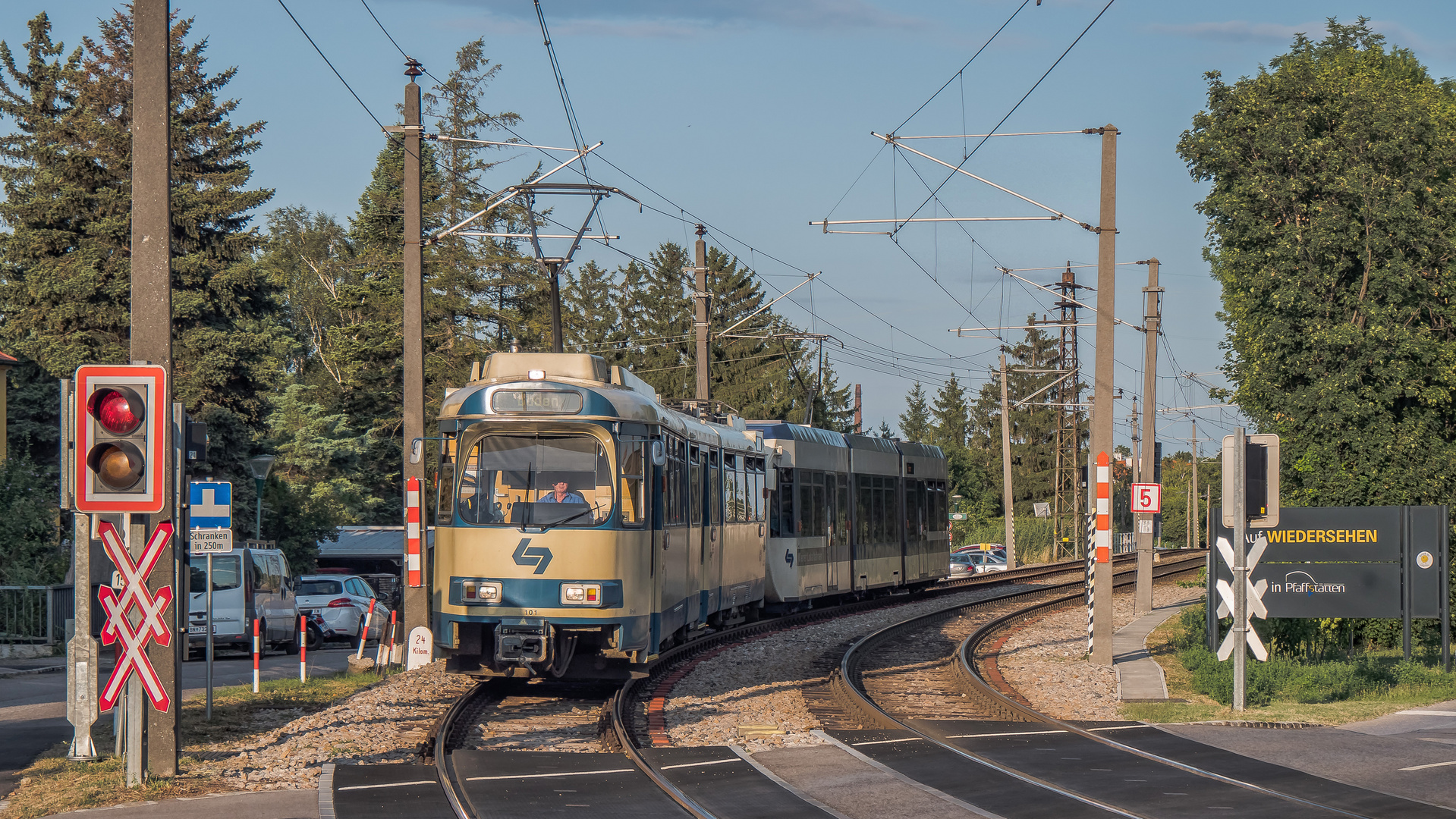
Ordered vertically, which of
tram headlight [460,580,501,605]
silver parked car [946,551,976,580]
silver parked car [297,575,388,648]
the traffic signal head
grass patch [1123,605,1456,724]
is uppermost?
the traffic signal head

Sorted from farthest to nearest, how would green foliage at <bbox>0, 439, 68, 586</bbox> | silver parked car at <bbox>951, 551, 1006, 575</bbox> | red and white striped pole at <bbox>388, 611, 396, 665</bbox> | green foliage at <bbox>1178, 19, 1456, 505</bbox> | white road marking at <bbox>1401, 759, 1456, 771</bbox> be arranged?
silver parked car at <bbox>951, 551, 1006, 575</bbox> < green foliage at <bbox>0, 439, 68, 586</bbox> < green foliage at <bbox>1178, 19, 1456, 505</bbox> < red and white striped pole at <bbox>388, 611, 396, 665</bbox> < white road marking at <bbox>1401, 759, 1456, 771</bbox>

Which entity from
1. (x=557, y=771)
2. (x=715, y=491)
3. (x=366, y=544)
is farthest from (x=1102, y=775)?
(x=366, y=544)

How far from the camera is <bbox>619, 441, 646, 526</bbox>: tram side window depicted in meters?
15.5

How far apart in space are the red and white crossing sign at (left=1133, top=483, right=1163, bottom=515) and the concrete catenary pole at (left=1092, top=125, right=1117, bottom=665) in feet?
22.5

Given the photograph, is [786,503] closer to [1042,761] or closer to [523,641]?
[523,641]

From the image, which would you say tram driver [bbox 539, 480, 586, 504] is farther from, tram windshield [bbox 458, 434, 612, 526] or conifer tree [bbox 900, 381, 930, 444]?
conifer tree [bbox 900, 381, 930, 444]

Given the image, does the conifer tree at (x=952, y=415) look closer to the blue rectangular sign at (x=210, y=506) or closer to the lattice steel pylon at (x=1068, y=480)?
the lattice steel pylon at (x=1068, y=480)

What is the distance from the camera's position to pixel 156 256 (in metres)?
11.3

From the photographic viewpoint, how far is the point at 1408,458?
2317cm

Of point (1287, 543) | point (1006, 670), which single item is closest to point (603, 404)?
point (1006, 670)

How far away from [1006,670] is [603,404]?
7842 mm

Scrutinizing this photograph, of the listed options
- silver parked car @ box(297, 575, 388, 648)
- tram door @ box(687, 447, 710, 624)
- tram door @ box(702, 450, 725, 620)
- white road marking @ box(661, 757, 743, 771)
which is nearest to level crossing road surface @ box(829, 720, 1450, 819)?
white road marking @ box(661, 757, 743, 771)

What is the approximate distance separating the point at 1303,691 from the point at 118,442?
12736 millimetres

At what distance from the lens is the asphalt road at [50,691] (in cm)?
1320
